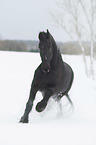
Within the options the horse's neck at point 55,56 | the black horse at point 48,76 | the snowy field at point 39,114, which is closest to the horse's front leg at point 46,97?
the black horse at point 48,76

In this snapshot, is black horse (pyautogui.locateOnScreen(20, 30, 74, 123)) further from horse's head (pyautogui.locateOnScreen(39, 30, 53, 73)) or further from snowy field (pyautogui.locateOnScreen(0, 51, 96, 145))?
snowy field (pyautogui.locateOnScreen(0, 51, 96, 145))

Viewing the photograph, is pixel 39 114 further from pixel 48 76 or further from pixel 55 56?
pixel 55 56

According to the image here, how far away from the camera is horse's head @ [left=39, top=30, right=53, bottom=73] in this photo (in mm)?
3609

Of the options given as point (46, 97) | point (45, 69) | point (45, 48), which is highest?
point (45, 48)

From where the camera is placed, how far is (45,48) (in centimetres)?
362

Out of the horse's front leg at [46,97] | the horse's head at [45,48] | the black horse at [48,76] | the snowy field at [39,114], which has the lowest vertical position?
the snowy field at [39,114]

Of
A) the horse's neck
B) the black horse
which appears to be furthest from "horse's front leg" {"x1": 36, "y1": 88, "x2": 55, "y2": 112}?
the horse's neck

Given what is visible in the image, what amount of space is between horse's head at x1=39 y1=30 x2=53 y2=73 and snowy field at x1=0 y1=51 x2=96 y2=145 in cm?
98

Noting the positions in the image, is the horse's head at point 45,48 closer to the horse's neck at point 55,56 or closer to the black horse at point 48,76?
the black horse at point 48,76

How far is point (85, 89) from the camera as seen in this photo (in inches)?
466

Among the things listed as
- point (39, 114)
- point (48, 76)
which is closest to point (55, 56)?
point (48, 76)

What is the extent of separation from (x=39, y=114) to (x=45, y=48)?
1957 millimetres

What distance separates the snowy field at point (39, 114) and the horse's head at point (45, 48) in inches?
38.6

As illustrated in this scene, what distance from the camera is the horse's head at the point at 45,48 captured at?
361cm
